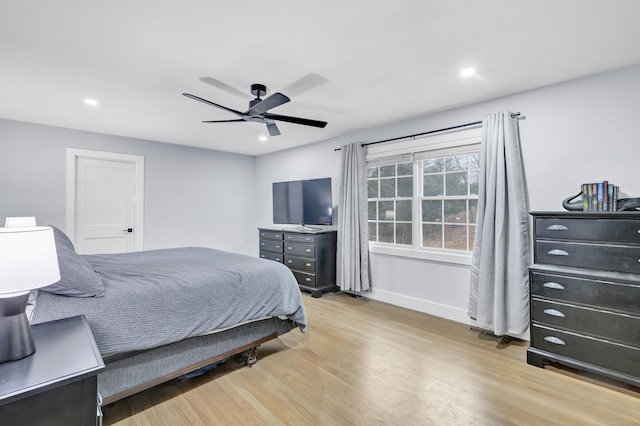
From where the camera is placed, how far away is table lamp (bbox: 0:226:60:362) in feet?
3.58

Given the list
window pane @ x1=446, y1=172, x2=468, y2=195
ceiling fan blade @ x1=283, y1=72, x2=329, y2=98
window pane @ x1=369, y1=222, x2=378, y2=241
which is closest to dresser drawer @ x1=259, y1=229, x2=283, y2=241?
window pane @ x1=369, y1=222, x2=378, y2=241

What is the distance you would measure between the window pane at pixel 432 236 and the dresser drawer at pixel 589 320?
1320 mm

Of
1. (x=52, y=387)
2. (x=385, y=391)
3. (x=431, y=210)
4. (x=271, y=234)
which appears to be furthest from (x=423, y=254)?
(x=52, y=387)

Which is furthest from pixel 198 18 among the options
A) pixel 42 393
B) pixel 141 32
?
pixel 42 393

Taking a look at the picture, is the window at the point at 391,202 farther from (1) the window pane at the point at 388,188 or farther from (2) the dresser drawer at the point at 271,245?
(2) the dresser drawer at the point at 271,245

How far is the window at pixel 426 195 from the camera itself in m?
3.50

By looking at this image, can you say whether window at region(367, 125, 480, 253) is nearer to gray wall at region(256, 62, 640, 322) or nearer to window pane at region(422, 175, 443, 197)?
window pane at region(422, 175, 443, 197)

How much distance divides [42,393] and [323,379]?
1739 mm

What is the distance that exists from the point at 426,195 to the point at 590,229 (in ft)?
5.66

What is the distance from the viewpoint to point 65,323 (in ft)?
4.86

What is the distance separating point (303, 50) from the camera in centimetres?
223

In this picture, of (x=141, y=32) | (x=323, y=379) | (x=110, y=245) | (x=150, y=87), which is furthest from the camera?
(x=110, y=245)

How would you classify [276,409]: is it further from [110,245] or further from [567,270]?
[110,245]

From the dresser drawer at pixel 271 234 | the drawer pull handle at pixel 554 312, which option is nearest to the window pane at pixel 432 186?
the drawer pull handle at pixel 554 312
